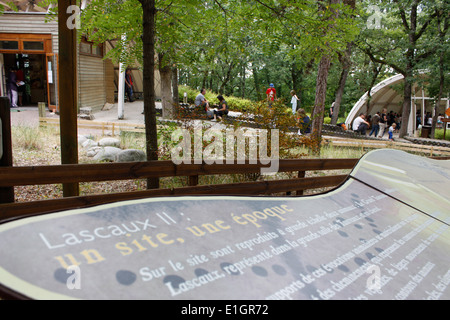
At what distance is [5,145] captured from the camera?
12.2ft

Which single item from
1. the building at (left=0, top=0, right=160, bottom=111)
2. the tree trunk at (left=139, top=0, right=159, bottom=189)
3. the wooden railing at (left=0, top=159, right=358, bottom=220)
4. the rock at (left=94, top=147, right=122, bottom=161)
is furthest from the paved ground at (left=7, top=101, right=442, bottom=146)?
the wooden railing at (left=0, top=159, right=358, bottom=220)

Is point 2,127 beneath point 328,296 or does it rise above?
above

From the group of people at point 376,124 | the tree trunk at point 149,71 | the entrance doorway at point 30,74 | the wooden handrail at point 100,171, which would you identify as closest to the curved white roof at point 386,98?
the group of people at point 376,124

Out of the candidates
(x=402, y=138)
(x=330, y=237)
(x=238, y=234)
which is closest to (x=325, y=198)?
(x=330, y=237)

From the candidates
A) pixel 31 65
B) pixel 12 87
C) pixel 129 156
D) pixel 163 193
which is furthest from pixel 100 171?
pixel 31 65

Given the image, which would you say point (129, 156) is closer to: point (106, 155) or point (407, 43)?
point (106, 155)

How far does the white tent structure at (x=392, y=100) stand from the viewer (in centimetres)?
2962

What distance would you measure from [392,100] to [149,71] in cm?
3658

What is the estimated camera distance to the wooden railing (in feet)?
11.4

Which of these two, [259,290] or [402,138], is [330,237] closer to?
[259,290]

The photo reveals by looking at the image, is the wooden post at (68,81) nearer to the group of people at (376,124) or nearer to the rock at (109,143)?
the rock at (109,143)

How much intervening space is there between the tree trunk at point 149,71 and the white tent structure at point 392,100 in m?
25.3
